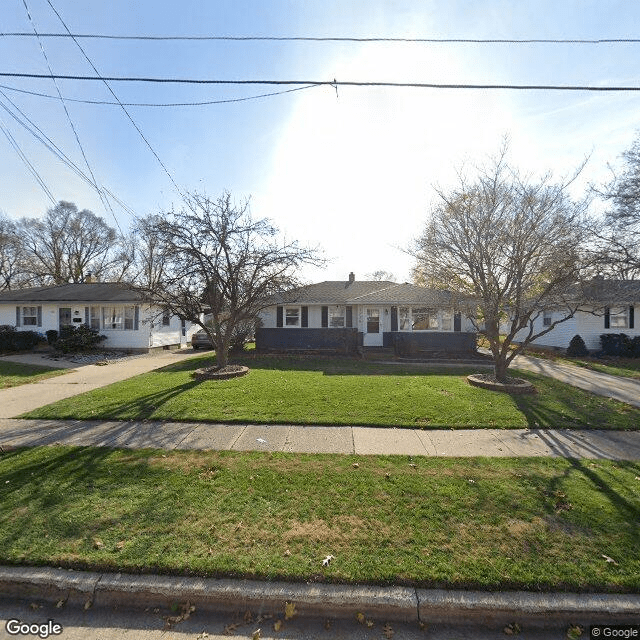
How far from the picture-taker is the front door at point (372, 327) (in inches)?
731

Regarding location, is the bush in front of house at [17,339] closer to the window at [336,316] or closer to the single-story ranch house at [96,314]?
the single-story ranch house at [96,314]

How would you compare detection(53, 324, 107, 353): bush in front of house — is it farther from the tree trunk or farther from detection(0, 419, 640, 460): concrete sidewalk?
the tree trunk

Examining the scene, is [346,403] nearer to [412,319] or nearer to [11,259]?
[412,319]

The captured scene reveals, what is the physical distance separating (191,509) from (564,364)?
55.1 feet

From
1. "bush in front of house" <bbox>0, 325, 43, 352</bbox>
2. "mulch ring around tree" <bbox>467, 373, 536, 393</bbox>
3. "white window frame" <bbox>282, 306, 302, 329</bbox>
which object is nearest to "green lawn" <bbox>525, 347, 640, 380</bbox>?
"mulch ring around tree" <bbox>467, 373, 536, 393</bbox>

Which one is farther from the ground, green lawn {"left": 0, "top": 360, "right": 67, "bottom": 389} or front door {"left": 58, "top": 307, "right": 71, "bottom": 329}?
front door {"left": 58, "top": 307, "right": 71, "bottom": 329}

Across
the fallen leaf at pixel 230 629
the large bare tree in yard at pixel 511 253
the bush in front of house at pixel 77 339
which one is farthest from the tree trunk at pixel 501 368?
the bush in front of house at pixel 77 339

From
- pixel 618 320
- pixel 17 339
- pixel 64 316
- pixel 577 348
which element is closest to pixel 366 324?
pixel 577 348

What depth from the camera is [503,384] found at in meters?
9.34

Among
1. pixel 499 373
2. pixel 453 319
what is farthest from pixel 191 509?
pixel 453 319

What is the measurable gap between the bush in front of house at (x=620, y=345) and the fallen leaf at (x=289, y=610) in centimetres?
2179

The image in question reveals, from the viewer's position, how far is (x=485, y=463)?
4664mm

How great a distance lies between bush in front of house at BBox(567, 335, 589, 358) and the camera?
17578 mm

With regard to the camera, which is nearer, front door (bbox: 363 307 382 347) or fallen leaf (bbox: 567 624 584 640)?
fallen leaf (bbox: 567 624 584 640)
